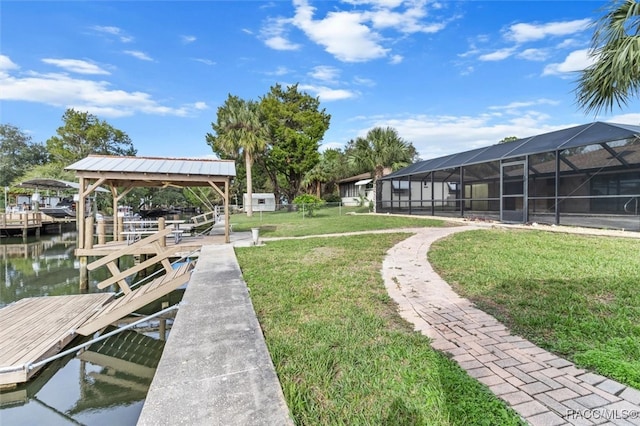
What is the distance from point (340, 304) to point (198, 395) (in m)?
2.19

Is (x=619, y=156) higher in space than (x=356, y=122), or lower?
lower

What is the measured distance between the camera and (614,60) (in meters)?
6.16

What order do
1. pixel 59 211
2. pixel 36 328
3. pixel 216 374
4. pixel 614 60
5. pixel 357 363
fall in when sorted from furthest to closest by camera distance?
pixel 59 211 < pixel 614 60 < pixel 36 328 < pixel 357 363 < pixel 216 374

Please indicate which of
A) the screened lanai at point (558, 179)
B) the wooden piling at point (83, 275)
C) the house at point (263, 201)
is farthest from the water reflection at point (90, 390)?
the house at point (263, 201)

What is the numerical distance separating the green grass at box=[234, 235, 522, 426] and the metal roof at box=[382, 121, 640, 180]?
9945mm

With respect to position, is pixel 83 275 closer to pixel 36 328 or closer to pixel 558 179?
pixel 36 328

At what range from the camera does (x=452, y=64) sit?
1839cm

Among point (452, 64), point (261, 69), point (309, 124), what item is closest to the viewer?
point (452, 64)

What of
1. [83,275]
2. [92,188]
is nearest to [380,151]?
[92,188]

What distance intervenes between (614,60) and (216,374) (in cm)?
872

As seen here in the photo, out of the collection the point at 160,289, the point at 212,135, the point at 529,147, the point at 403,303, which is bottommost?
the point at 160,289

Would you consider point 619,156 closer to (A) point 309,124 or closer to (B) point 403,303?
(B) point 403,303

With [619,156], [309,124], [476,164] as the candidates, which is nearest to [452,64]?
[476,164]

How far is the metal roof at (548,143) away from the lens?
9.81 m
